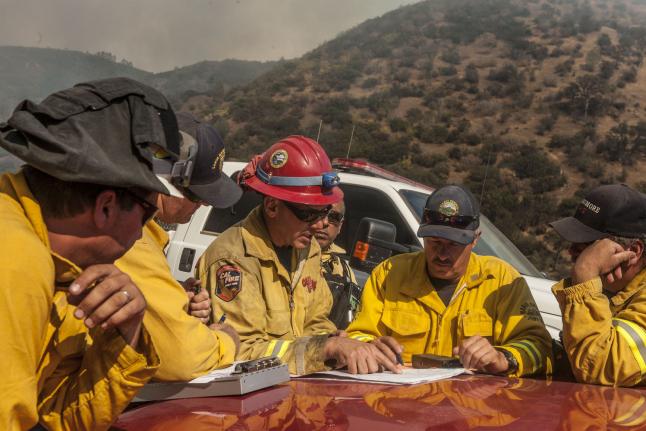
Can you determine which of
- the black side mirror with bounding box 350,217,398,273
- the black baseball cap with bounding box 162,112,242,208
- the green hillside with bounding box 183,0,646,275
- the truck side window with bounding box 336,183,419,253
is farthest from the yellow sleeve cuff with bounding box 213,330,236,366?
the green hillside with bounding box 183,0,646,275

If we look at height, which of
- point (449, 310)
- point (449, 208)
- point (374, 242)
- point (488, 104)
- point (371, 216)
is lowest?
point (449, 310)

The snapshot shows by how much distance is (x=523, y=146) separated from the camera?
34844mm

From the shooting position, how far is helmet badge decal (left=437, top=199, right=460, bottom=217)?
133 inches

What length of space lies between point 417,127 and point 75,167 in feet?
127

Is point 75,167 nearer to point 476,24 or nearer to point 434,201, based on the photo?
point 434,201

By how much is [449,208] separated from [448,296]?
1.51 feet

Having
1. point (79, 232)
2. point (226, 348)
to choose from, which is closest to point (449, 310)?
point (226, 348)

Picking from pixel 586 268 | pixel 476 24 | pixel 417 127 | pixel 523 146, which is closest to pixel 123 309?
pixel 586 268

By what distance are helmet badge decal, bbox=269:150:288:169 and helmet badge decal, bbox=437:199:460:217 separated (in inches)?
33.1

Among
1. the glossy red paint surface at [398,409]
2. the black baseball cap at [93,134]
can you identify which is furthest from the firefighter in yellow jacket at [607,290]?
the black baseball cap at [93,134]

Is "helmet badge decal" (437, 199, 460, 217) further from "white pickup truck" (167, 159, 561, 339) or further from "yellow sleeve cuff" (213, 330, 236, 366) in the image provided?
"white pickup truck" (167, 159, 561, 339)

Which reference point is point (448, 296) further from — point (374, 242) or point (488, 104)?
point (488, 104)

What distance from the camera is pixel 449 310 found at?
3.33 metres

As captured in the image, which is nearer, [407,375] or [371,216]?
[407,375]
